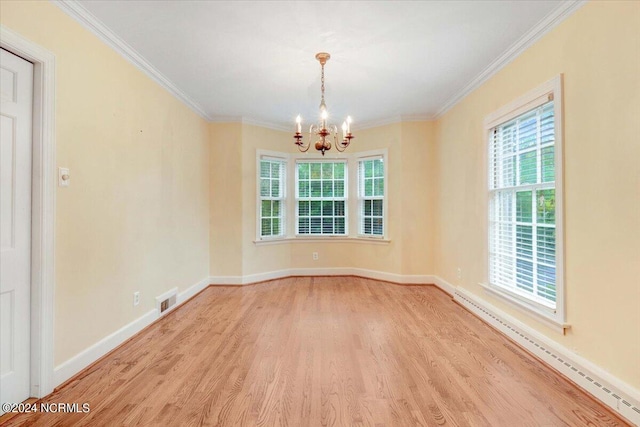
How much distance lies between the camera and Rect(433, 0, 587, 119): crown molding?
7.36 ft

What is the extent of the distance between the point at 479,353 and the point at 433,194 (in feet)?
9.19

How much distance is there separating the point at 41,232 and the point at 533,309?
3.71m

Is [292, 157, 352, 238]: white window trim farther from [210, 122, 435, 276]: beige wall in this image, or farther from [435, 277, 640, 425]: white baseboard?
[435, 277, 640, 425]: white baseboard

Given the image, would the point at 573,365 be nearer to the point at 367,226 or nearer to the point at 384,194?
the point at 384,194

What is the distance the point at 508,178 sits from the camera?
10.1 ft

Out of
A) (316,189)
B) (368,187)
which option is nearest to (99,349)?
(316,189)

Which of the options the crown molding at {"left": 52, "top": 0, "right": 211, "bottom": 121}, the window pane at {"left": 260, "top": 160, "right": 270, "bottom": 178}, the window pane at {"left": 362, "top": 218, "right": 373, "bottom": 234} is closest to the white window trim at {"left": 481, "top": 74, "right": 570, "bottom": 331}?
the window pane at {"left": 362, "top": 218, "right": 373, "bottom": 234}

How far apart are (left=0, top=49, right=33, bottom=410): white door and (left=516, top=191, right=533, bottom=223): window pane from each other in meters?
3.83

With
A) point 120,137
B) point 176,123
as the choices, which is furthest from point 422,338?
point 176,123

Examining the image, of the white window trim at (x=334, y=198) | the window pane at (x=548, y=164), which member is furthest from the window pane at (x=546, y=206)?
the white window trim at (x=334, y=198)

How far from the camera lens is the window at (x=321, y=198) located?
5648 mm

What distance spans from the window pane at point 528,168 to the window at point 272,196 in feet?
12.0

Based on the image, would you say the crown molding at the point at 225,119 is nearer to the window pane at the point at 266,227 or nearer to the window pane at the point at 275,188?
the window pane at the point at 275,188

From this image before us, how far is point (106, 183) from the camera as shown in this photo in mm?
2611
